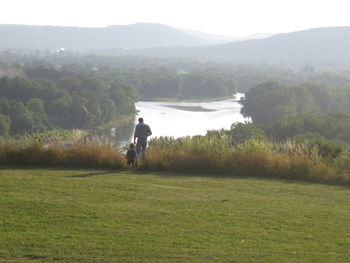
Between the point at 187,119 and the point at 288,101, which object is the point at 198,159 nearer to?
the point at 187,119

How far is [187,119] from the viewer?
8288 centimetres

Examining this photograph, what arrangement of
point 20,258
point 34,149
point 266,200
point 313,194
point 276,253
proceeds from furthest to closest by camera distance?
point 34,149 < point 313,194 < point 266,200 < point 276,253 < point 20,258

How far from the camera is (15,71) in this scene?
13512 centimetres

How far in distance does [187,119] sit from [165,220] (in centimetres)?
7515

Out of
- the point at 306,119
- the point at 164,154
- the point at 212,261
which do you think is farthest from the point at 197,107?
the point at 212,261

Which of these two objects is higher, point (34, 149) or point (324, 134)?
point (34, 149)

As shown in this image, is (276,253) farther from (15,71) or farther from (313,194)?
(15,71)

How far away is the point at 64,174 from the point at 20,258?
202 inches

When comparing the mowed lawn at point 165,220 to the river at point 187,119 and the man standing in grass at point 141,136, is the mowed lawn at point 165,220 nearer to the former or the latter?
the man standing in grass at point 141,136

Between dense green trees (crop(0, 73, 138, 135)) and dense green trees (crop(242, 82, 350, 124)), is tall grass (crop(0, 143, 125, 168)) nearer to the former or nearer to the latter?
dense green trees (crop(0, 73, 138, 135))

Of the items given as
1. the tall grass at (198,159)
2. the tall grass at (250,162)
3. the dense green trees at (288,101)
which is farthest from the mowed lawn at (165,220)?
the dense green trees at (288,101)

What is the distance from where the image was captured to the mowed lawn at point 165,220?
6508mm

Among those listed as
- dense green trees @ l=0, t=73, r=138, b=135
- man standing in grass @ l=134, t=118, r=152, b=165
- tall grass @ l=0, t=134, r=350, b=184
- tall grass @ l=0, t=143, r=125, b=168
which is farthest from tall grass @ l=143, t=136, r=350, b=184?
dense green trees @ l=0, t=73, r=138, b=135

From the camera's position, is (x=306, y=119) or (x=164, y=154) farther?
(x=306, y=119)
